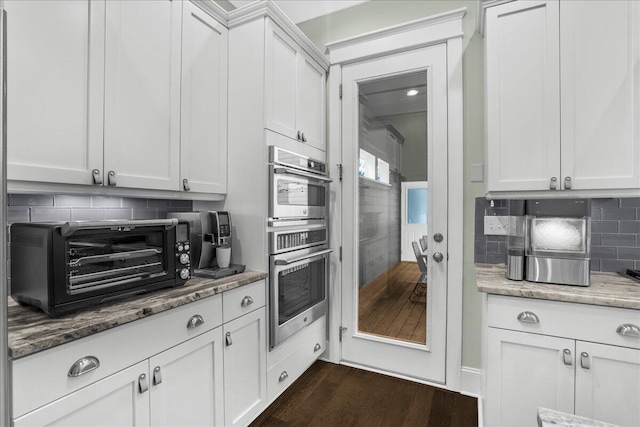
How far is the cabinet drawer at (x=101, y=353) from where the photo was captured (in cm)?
96

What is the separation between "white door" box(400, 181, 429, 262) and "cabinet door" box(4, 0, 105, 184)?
199 centimetres

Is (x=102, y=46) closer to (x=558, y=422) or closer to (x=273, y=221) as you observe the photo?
(x=273, y=221)

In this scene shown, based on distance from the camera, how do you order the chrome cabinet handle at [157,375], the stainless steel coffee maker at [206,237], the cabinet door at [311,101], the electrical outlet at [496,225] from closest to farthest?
the chrome cabinet handle at [157,375] < the stainless steel coffee maker at [206,237] < the electrical outlet at [496,225] < the cabinet door at [311,101]

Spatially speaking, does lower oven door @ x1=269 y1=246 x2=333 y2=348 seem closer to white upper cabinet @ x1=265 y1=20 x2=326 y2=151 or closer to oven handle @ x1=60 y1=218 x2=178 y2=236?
oven handle @ x1=60 y1=218 x2=178 y2=236

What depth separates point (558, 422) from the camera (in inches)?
25.1

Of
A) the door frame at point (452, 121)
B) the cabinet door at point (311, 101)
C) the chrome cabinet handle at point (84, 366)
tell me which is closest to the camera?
the chrome cabinet handle at point (84, 366)

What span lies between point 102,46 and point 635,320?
2.70m

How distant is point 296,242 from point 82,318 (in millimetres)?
1312

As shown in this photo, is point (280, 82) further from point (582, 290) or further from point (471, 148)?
point (582, 290)

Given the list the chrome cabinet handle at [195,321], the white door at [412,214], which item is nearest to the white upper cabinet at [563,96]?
the white door at [412,214]

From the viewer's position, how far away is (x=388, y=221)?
259cm

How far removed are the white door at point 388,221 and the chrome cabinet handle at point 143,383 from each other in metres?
1.64

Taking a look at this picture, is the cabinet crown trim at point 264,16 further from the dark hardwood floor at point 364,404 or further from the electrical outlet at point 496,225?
the dark hardwood floor at point 364,404

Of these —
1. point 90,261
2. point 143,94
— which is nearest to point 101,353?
point 90,261
